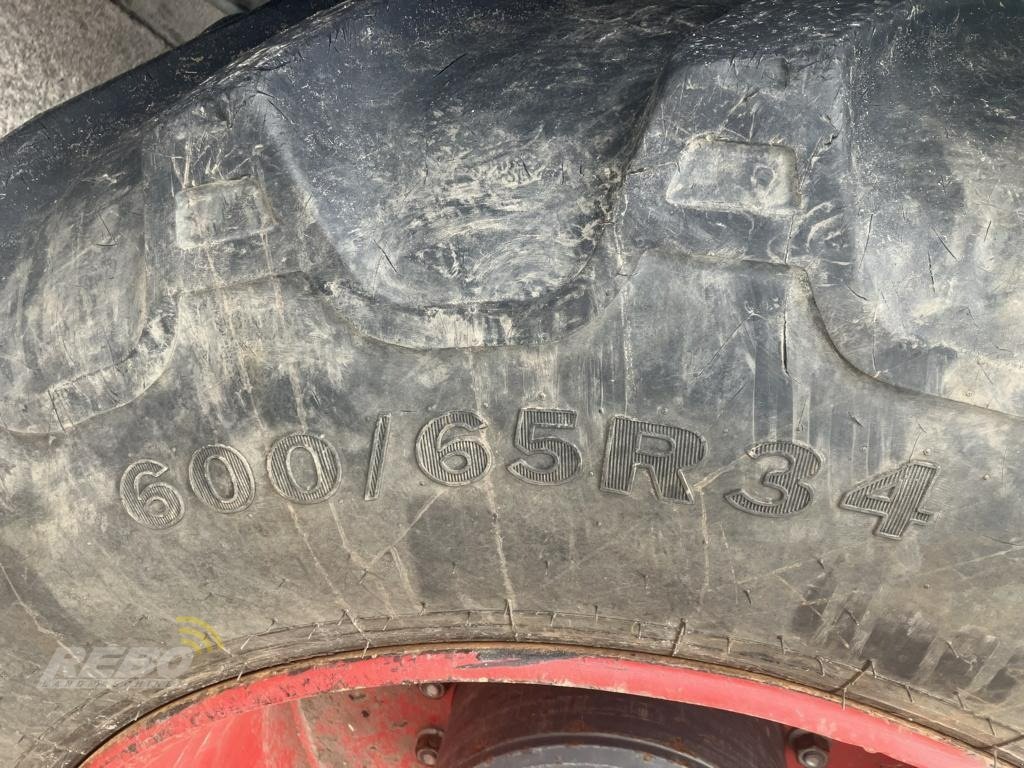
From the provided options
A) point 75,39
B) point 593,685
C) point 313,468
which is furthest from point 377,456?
point 75,39

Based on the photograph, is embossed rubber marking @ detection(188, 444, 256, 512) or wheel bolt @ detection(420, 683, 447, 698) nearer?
embossed rubber marking @ detection(188, 444, 256, 512)

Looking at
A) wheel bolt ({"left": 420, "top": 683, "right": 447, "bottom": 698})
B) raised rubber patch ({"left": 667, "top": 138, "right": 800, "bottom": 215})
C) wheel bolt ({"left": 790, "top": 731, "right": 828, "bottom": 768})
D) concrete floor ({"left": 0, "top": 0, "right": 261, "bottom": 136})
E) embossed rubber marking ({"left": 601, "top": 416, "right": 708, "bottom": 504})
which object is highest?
concrete floor ({"left": 0, "top": 0, "right": 261, "bottom": 136})

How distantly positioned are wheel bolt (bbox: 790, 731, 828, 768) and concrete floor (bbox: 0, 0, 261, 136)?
143 centimetres

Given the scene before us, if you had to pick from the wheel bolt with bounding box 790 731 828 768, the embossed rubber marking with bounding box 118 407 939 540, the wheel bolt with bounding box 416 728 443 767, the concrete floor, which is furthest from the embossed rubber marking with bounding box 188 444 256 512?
the concrete floor

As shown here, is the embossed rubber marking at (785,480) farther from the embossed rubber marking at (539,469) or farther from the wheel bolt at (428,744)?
the wheel bolt at (428,744)

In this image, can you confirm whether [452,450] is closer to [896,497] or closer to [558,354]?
[558,354]

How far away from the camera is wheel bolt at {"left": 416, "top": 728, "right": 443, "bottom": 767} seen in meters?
1.19

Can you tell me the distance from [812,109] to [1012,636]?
42cm

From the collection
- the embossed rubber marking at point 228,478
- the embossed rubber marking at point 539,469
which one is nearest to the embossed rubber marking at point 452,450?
the embossed rubber marking at point 539,469

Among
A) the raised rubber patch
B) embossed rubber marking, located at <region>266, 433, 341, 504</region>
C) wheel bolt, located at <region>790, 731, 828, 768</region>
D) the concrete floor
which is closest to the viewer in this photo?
the raised rubber patch

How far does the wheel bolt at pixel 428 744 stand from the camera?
47.0 inches

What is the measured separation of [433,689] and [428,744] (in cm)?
10

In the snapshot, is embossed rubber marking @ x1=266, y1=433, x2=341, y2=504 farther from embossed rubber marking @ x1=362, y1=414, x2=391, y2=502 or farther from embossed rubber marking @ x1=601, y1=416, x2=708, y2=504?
embossed rubber marking @ x1=601, y1=416, x2=708, y2=504

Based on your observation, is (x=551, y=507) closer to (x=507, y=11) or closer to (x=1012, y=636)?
(x=1012, y=636)
